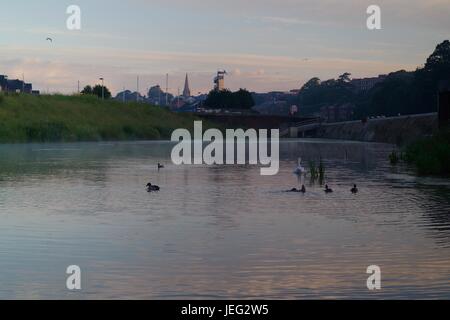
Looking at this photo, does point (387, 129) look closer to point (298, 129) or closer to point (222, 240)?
point (298, 129)

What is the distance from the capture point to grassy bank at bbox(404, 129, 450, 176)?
4816 centimetres

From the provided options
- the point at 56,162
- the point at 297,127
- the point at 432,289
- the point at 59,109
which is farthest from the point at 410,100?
the point at 432,289

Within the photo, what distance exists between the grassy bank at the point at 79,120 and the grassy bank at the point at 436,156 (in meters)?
69.9

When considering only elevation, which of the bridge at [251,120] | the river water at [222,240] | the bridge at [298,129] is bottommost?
the river water at [222,240]

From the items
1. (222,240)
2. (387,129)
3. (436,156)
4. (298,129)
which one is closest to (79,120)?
(387,129)

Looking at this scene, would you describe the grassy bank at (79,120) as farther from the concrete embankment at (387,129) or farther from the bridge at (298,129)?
the concrete embankment at (387,129)

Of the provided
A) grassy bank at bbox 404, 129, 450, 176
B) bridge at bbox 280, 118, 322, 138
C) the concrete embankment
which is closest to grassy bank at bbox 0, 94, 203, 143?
bridge at bbox 280, 118, 322, 138

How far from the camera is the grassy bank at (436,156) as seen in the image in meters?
48.2

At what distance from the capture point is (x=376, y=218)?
28.3 metres

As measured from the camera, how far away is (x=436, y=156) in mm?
48969

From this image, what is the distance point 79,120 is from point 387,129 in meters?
48.7

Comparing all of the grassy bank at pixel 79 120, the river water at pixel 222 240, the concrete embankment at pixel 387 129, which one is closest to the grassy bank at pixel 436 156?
the river water at pixel 222 240

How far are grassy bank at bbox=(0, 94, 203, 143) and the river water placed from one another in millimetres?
76938

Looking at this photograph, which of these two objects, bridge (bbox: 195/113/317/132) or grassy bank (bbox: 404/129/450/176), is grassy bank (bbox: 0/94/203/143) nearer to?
bridge (bbox: 195/113/317/132)
